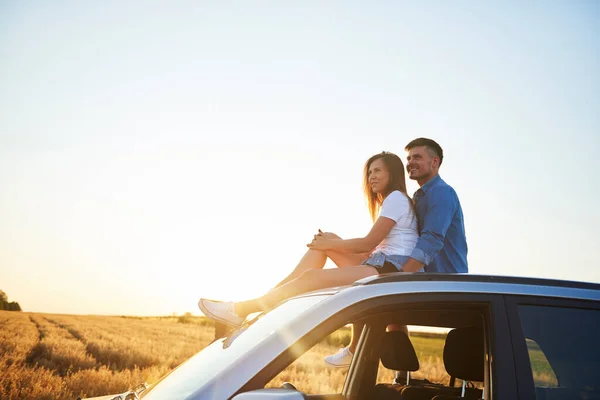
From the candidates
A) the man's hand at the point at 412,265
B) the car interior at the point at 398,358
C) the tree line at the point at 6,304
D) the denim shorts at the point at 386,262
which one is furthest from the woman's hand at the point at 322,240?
the tree line at the point at 6,304

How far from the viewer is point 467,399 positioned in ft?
11.4

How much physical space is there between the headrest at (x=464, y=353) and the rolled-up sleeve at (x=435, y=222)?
157 cm

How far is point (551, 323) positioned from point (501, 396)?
0.53 metres

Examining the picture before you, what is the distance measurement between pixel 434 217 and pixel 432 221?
5 cm

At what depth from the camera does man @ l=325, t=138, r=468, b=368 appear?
4.90 meters

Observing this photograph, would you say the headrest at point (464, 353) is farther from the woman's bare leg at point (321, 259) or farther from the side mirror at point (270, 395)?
the woman's bare leg at point (321, 259)

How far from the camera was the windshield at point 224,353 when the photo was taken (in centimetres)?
258

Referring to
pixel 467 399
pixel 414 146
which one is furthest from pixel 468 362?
pixel 414 146

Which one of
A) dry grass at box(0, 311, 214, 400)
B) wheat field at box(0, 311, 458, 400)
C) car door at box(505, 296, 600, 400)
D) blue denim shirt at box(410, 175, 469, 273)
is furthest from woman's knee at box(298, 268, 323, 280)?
dry grass at box(0, 311, 214, 400)

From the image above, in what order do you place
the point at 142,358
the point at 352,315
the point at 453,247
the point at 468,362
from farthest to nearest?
the point at 142,358
the point at 453,247
the point at 468,362
the point at 352,315

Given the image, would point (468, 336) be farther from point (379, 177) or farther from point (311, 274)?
point (379, 177)

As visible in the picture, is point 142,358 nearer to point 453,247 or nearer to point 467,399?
point 453,247

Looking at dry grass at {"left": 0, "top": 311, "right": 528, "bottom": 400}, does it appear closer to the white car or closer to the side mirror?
the white car

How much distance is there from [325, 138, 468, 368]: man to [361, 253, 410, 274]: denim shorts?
57 millimetres
